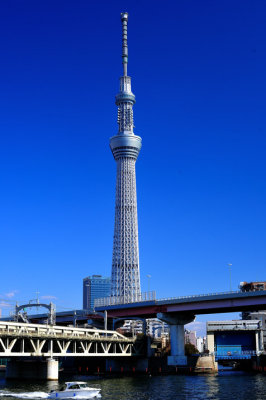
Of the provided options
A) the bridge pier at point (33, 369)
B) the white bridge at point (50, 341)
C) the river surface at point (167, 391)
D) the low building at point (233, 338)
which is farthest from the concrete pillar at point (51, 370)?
the low building at point (233, 338)

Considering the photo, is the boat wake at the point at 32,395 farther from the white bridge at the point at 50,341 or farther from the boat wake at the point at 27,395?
the white bridge at the point at 50,341

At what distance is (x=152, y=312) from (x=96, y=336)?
88.4 feet

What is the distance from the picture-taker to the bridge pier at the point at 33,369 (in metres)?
92.4

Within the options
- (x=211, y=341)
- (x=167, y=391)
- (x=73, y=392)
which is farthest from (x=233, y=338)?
(x=73, y=392)

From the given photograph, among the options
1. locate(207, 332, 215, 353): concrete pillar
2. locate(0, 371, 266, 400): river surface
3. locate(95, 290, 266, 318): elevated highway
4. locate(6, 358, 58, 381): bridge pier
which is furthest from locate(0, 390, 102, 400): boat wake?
locate(207, 332, 215, 353): concrete pillar

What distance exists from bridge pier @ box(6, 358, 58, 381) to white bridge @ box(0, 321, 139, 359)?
190cm

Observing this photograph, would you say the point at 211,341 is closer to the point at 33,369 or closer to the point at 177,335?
the point at 177,335

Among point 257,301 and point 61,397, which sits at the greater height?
point 257,301

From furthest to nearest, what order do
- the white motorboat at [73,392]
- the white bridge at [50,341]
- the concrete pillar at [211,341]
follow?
the concrete pillar at [211,341], the white bridge at [50,341], the white motorboat at [73,392]

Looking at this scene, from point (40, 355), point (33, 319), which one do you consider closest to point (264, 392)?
point (40, 355)

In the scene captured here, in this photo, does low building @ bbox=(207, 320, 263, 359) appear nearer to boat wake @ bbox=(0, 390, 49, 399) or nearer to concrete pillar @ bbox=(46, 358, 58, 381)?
concrete pillar @ bbox=(46, 358, 58, 381)

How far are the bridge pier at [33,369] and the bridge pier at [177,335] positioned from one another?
39278mm

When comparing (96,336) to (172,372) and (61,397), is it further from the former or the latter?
(61,397)

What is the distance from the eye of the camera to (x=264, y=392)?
232 feet
